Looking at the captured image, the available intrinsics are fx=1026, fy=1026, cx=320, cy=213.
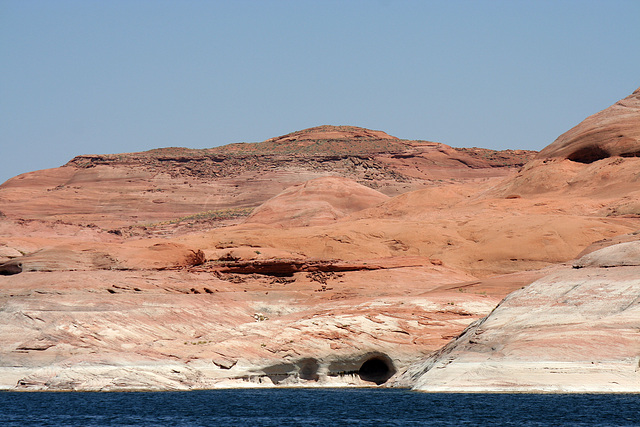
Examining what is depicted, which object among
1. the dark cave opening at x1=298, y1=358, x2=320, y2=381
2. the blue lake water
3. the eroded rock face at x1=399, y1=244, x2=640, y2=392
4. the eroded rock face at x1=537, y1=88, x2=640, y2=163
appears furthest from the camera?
the eroded rock face at x1=537, y1=88, x2=640, y2=163

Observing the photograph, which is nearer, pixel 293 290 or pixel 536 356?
pixel 536 356

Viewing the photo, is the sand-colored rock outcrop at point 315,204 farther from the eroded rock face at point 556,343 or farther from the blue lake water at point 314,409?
the blue lake water at point 314,409

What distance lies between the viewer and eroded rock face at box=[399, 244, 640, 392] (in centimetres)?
3744

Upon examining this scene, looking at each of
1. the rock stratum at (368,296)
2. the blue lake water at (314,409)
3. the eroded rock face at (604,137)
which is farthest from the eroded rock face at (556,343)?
the eroded rock face at (604,137)

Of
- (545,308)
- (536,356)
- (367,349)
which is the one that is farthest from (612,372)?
(367,349)

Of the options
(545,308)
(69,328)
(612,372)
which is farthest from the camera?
(69,328)

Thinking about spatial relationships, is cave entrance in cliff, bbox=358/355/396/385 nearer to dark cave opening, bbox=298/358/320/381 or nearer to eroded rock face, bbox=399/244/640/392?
dark cave opening, bbox=298/358/320/381

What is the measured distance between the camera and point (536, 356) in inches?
1517

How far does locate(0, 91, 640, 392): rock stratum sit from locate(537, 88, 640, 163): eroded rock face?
1.06 feet

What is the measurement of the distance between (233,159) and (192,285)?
99548 millimetres

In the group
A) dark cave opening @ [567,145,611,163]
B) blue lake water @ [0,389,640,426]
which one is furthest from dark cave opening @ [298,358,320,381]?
dark cave opening @ [567,145,611,163]

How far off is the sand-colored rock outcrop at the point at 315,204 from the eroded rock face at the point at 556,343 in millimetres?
48304

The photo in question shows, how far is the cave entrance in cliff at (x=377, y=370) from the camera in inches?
1898

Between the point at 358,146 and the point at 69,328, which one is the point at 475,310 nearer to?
the point at 69,328
